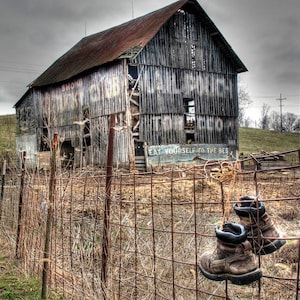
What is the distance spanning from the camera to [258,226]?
339cm

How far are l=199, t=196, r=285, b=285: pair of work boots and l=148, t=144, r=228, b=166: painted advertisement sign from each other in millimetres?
17032

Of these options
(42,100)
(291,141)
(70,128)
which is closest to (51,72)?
(42,100)

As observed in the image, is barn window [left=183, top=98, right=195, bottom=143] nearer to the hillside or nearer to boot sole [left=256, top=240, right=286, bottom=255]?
boot sole [left=256, top=240, right=286, bottom=255]

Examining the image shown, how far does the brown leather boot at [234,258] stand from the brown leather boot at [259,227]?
0.18 m

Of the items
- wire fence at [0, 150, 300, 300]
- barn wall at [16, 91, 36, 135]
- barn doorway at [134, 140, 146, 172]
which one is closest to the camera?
wire fence at [0, 150, 300, 300]

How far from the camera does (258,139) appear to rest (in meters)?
58.2

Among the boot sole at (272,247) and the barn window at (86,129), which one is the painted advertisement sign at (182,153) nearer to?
the barn window at (86,129)

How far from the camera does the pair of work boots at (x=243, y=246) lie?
10.8 ft

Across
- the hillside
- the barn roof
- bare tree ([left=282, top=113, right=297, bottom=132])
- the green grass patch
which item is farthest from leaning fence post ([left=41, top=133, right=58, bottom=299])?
bare tree ([left=282, top=113, right=297, bottom=132])

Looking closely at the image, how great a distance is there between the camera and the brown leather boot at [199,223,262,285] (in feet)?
10.7

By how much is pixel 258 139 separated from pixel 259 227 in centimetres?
5644

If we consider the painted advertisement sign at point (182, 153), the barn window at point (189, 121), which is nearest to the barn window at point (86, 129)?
the painted advertisement sign at point (182, 153)

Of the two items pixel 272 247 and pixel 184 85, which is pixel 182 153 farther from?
pixel 272 247

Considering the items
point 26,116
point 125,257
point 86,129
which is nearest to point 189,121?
point 86,129
